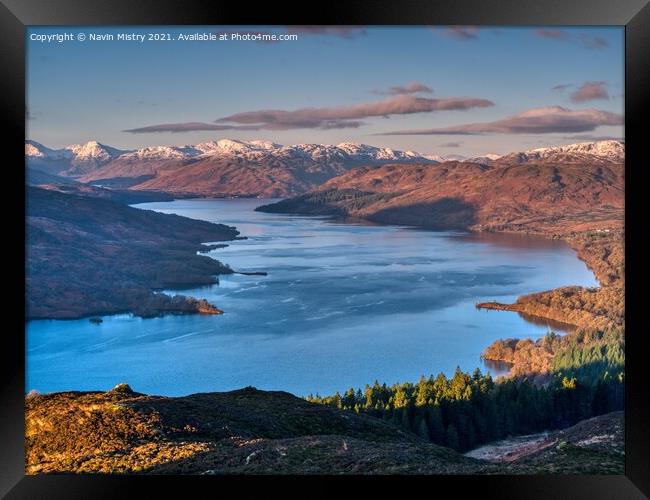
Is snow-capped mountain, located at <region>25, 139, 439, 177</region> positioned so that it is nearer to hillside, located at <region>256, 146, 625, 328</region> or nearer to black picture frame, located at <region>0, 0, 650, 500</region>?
hillside, located at <region>256, 146, 625, 328</region>

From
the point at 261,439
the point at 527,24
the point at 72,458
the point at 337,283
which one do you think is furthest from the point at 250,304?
the point at 527,24

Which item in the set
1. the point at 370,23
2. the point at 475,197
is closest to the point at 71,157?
the point at 370,23

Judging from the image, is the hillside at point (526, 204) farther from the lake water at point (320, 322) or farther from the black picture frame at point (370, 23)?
the black picture frame at point (370, 23)

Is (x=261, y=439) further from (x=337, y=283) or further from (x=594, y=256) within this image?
(x=594, y=256)

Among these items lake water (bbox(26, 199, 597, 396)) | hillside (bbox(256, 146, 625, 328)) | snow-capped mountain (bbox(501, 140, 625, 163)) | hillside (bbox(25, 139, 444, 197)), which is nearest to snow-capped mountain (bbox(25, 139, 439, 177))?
hillside (bbox(25, 139, 444, 197))

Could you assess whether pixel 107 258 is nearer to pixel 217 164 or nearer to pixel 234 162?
pixel 217 164

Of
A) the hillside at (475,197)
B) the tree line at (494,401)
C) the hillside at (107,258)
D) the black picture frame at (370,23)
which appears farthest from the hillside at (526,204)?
the black picture frame at (370,23)
